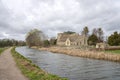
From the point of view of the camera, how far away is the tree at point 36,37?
129250 millimetres

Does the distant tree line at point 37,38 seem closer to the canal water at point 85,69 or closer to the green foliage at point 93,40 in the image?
the green foliage at point 93,40

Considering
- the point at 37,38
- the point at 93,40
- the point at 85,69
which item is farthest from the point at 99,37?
the point at 85,69

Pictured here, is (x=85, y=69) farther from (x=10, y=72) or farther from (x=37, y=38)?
(x=37, y=38)

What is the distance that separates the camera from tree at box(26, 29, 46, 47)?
12925 cm

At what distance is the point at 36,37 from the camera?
129875 millimetres

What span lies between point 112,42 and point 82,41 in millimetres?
32447

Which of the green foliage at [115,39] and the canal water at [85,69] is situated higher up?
the green foliage at [115,39]

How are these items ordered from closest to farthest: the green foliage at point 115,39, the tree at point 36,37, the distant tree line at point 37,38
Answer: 1. the green foliage at point 115,39
2. the distant tree line at point 37,38
3. the tree at point 36,37

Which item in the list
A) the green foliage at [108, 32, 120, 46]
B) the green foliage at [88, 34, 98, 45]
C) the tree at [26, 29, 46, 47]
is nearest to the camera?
the green foliage at [108, 32, 120, 46]

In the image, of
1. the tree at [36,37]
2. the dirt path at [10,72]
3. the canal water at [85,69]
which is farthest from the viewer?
the tree at [36,37]

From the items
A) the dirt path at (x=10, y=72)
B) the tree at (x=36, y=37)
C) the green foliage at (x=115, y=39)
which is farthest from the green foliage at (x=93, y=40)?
the dirt path at (x=10, y=72)

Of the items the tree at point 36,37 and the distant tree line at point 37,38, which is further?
the tree at point 36,37

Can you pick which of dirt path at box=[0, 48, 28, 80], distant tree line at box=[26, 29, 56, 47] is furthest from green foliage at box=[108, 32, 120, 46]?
dirt path at box=[0, 48, 28, 80]

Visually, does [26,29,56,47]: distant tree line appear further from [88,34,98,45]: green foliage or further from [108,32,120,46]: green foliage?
[108,32,120,46]: green foliage
